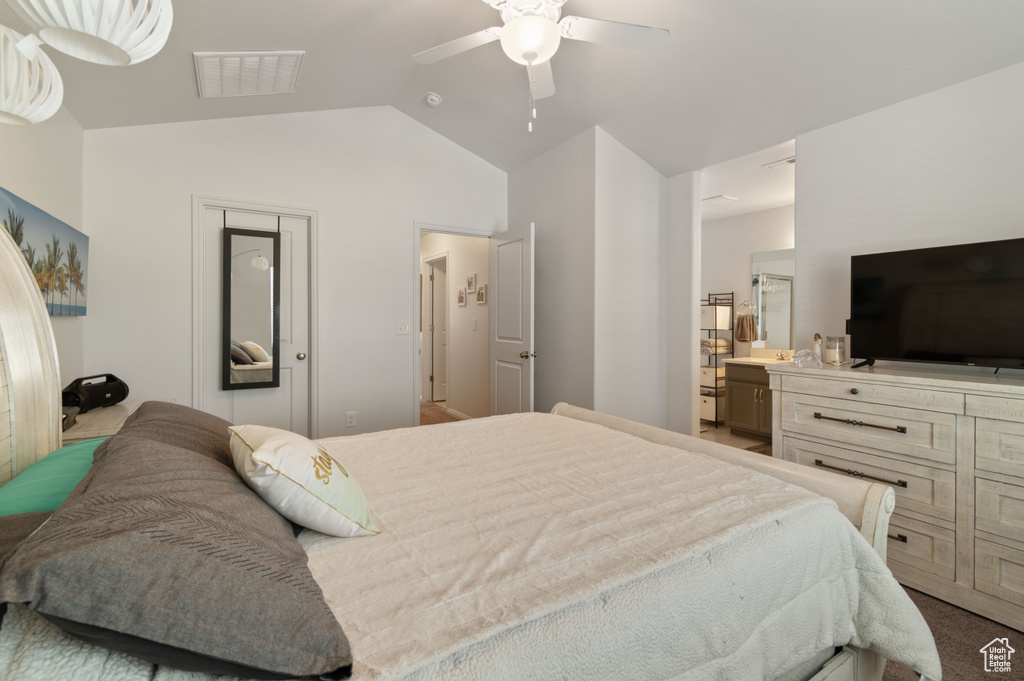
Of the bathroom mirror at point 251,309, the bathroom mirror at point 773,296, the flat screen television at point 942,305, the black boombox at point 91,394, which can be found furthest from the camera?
the bathroom mirror at point 773,296

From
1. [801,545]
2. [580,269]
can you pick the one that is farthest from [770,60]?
[801,545]

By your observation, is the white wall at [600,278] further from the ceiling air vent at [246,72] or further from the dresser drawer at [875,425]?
the ceiling air vent at [246,72]

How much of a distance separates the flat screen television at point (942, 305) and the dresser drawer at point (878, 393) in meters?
0.32

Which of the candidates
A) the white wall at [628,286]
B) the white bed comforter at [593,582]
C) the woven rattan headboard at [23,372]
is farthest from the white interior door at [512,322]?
the woven rattan headboard at [23,372]

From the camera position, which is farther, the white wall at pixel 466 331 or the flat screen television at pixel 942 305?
the white wall at pixel 466 331

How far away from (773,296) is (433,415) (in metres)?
4.05

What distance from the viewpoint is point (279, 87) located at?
9.55 ft

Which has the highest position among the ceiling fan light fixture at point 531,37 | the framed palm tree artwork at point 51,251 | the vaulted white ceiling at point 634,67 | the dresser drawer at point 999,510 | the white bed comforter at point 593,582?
the vaulted white ceiling at point 634,67

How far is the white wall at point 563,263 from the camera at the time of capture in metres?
3.50

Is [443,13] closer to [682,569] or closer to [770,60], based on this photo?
[770,60]

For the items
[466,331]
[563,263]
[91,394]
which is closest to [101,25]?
[91,394]

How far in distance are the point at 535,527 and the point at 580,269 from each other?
273cm

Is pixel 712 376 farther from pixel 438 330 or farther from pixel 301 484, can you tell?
pixel 301 484

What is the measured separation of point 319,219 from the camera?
3.55 metres
